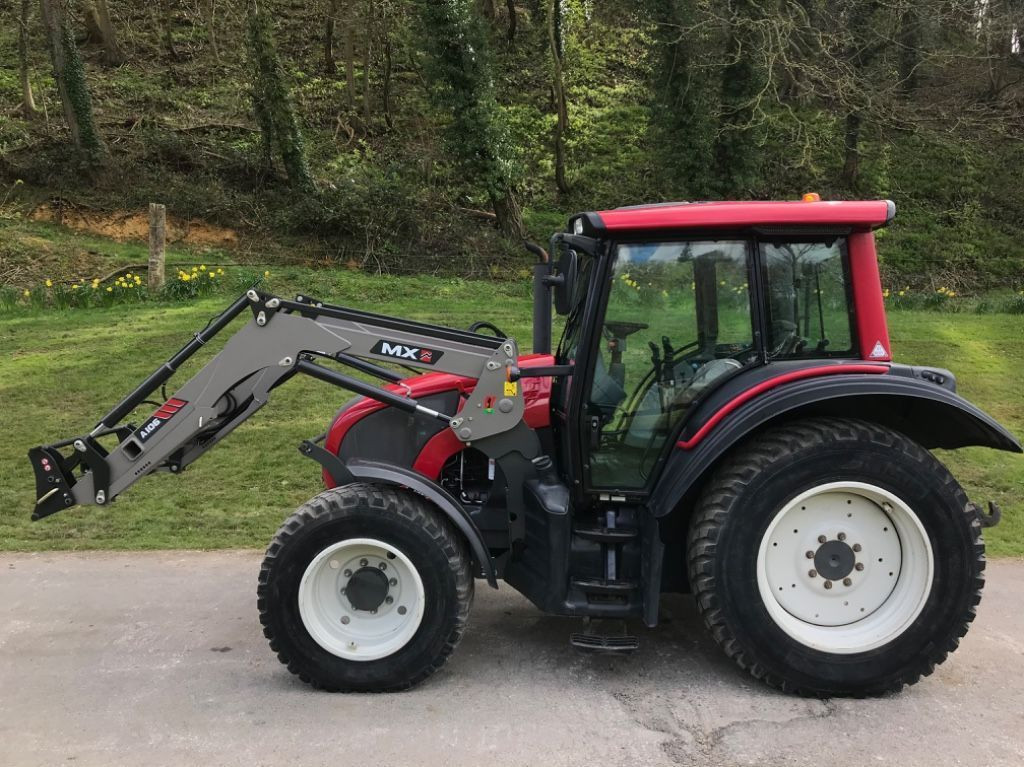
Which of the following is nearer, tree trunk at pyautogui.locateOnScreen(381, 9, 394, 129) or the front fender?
the front fender

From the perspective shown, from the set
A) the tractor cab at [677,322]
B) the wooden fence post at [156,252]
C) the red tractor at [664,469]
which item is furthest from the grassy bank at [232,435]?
the tractor cab at [677,322]

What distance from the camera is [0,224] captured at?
1590 centimetres

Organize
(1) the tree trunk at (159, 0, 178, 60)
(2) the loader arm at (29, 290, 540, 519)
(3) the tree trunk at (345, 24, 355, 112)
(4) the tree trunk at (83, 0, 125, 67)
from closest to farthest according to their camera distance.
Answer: (2) the loader arm at (29, 290, 540, 519) → (3) the tree trunk at (345, 24, 355, 112) → (4) the tree trunk at (83, 0, 125, 67) → (1) the tree trunk at (159, 0, 178, 60)

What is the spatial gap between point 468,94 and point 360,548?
1541 cm

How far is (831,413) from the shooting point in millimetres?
3506

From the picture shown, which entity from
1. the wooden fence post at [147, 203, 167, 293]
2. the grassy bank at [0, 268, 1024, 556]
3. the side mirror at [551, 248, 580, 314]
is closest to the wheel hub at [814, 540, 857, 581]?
the side mirror at [551, 248, 580, 314]

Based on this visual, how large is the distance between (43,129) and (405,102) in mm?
9630

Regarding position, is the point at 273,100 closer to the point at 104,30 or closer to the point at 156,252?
the point at 156,252

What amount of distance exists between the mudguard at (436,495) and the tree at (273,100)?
52.7ft

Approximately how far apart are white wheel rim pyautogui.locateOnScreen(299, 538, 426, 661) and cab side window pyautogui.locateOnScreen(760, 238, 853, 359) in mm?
1889

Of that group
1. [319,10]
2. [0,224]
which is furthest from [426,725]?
[319,10]

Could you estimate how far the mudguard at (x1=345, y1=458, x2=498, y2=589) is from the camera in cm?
355

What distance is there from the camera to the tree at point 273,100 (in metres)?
17.7

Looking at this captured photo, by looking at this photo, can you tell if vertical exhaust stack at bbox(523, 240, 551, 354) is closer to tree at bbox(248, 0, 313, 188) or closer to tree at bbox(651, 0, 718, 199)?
tree at bbox(248, 0, 313, 188)
